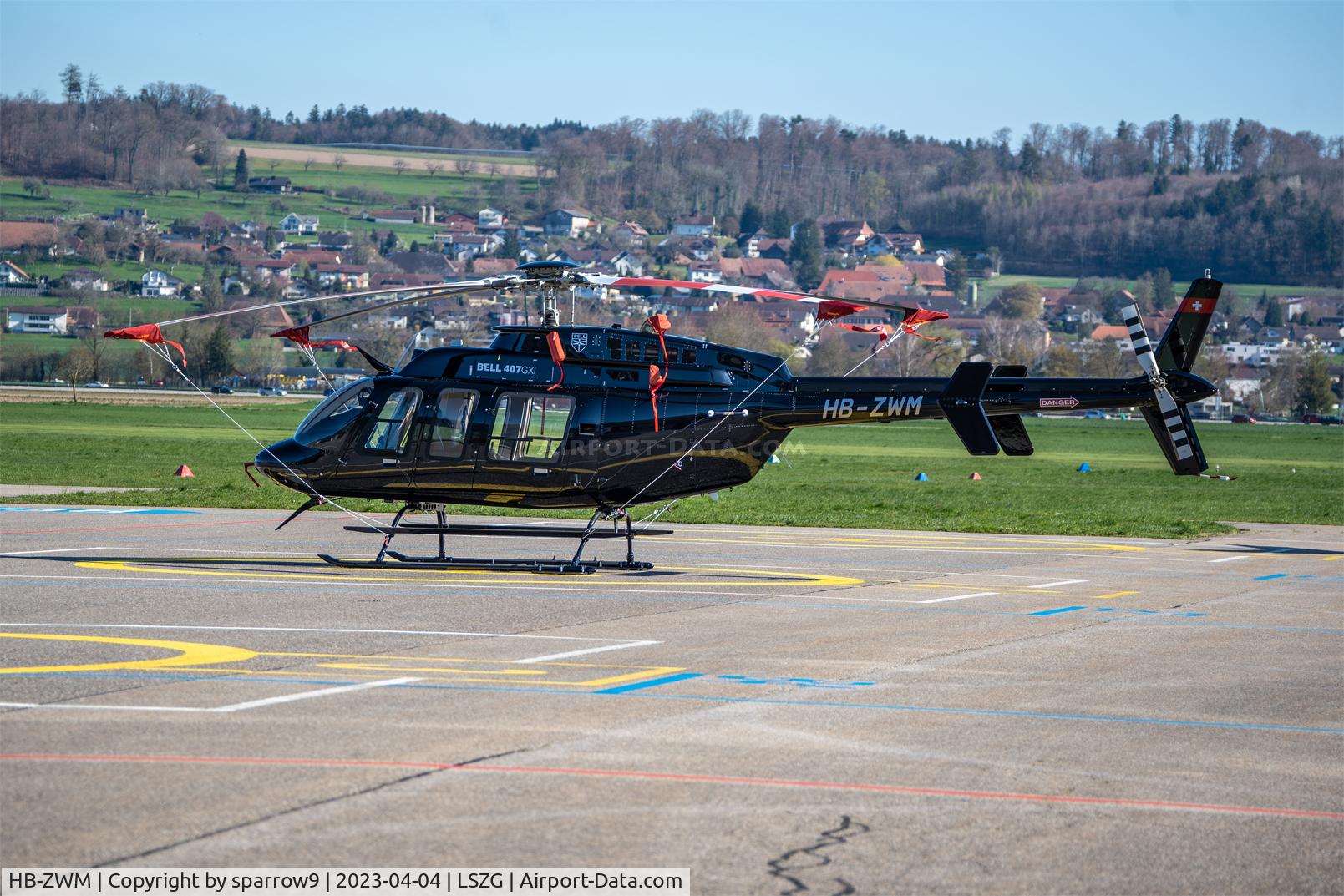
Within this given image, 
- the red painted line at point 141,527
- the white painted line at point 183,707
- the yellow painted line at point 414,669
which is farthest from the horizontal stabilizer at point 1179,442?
the red painted line at point 141,527

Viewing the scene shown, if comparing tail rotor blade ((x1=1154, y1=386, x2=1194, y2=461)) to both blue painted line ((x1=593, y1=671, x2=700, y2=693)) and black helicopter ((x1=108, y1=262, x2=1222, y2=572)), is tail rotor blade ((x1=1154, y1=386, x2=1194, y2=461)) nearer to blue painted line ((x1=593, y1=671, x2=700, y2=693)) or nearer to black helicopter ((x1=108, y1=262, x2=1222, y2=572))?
black helicopter ((x1=108, y1=262, x2=1222, y2=572))

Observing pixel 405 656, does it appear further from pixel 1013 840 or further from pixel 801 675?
pixel 1013 840

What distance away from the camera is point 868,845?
7387mm

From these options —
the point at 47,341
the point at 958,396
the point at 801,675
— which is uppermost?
the point at 958,396

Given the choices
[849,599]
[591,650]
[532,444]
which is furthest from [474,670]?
[532,444]

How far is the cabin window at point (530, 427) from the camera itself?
63.3ft

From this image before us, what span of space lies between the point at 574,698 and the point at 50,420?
240ft

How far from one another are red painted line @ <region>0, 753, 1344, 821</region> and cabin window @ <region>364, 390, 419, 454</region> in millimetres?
10801

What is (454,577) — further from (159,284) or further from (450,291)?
(159,284)

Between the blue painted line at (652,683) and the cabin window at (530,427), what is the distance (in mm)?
7595

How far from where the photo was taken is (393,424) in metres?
Answer: 19.4

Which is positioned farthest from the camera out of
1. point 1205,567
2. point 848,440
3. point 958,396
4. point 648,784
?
point 848,440

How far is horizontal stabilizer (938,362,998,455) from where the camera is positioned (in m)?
19.3

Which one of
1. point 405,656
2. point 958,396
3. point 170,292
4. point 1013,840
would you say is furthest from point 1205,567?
point 170,292
